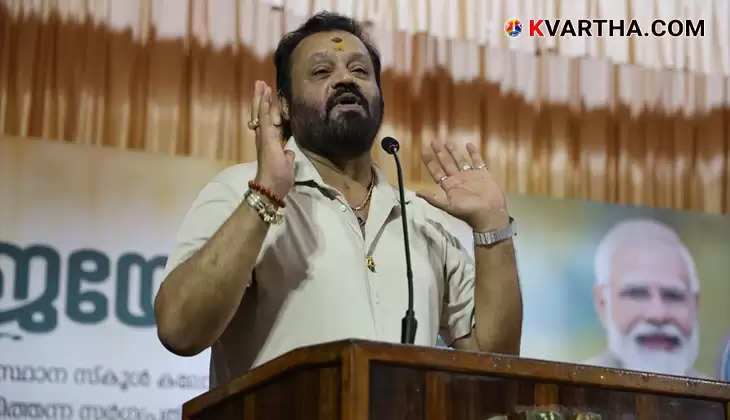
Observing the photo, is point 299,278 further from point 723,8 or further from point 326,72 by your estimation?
point 723,8

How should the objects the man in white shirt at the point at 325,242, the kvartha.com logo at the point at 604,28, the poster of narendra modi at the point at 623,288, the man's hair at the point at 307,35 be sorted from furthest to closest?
the kvartha.com logo at the point at 604,28 → the poster of narendra modi at the point at 623,288 → the man's hair at the point at 307,35 → the man in white shirt at the point at 325,242

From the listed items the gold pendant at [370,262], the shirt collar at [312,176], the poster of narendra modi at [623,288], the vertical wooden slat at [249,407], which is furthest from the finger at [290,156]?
the poster of narendra modi at [623,288]

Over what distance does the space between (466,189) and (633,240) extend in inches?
80.0

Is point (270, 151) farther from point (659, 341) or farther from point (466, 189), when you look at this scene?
point (659, 341)

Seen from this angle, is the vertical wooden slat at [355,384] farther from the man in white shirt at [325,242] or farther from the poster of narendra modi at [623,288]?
the poster of narendra modi at [623,288]

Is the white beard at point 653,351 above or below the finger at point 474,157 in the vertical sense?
below

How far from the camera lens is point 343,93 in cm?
224

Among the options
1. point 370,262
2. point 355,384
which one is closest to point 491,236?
point 370,262

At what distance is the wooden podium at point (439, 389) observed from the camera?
1408 millimetres

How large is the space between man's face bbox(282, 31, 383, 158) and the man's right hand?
0.64ft

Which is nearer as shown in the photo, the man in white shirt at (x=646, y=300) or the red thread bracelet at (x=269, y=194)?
the red thread bracelet at (x=269, y=194)

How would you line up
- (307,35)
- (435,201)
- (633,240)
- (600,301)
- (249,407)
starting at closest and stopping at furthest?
(249,407), (435,201), (307,35), (600,301), (633,240)

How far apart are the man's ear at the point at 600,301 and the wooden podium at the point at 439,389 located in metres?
2.21

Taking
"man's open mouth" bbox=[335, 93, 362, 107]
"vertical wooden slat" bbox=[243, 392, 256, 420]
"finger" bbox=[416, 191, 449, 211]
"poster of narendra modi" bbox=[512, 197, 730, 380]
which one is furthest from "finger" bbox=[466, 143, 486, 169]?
"poster of narendra modi" bbox=[512, 197, 730, 380]
